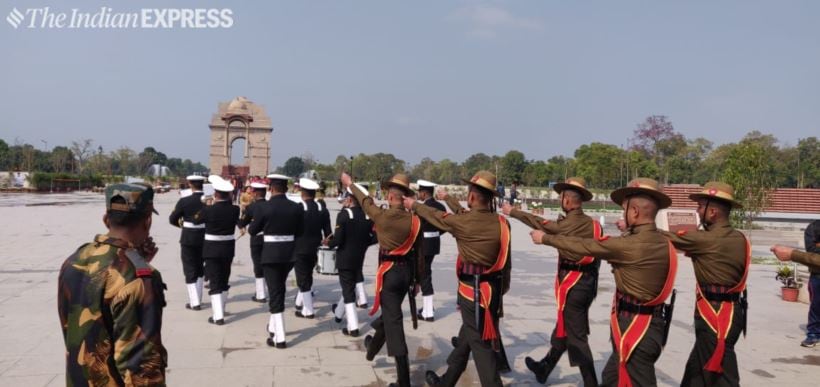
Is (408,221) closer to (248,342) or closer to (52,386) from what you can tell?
(248,342)

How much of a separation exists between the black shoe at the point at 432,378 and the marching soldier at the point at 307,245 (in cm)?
270

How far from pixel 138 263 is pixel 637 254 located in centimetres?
302

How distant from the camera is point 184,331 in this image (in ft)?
22.2

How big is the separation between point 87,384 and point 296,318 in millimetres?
5414

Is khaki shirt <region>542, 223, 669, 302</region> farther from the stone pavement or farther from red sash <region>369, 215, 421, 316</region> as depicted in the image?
the stone pavement

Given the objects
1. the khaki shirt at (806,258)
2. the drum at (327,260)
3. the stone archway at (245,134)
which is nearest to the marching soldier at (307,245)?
the drum at (327,260)

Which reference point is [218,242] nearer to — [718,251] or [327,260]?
[327,260]

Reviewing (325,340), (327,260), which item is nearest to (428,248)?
(327,260)

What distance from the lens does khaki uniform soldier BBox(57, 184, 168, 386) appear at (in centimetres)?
227

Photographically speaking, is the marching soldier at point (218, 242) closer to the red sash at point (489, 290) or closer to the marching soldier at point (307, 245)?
the marching soldier at point (307, 245)

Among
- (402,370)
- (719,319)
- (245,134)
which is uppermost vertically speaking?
(245,134)

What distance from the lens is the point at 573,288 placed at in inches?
203

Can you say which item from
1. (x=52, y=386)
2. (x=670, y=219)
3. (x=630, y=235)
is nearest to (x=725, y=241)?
(x=630, y=235)

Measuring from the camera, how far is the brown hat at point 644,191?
3795mm
